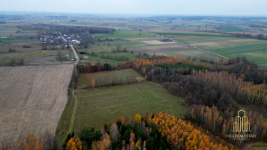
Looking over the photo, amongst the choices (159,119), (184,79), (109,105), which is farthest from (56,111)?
(184,79)

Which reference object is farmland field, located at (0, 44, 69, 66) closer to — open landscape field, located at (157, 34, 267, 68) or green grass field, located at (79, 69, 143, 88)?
green grass field, located at (79, 69, 143, 88)

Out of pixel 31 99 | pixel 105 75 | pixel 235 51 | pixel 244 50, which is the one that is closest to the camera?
pixel 31 99

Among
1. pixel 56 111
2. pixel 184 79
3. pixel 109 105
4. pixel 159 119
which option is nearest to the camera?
pixel 159 119

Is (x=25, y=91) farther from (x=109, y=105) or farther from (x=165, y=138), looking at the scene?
(x=165, y=138)

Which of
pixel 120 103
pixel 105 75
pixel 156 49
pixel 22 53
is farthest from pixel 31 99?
pixel 156 49

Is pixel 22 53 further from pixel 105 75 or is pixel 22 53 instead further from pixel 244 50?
pixel 244 50

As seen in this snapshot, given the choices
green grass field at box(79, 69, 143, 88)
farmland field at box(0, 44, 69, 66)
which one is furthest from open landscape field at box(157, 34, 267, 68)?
farmland field at box(0, 44, 69, 66)
